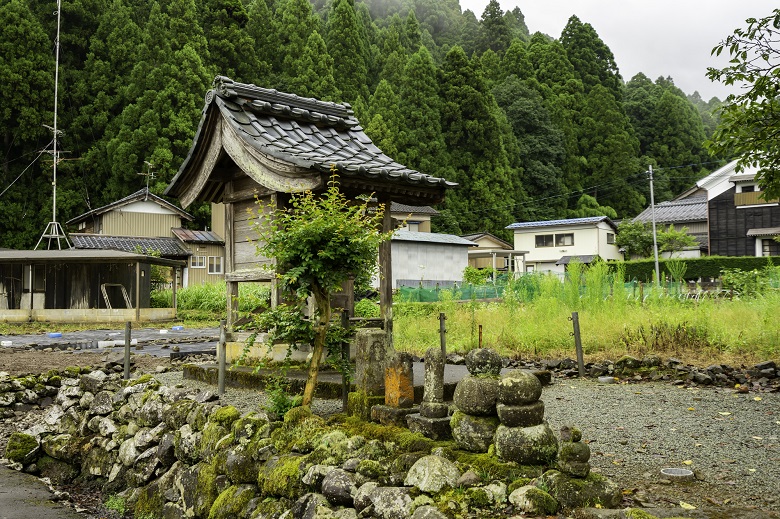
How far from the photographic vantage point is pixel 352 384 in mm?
7086

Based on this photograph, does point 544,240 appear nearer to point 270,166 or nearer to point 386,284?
point 386,284

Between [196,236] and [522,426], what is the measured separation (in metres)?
38.2

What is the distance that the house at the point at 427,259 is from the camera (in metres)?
38.4

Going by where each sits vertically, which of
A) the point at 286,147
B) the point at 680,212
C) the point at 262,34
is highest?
the point at 262,34

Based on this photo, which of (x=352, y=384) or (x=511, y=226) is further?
(x=511, y=226)

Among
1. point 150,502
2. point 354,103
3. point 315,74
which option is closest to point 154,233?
point 315,74

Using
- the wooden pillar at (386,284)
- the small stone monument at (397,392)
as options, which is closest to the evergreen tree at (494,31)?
the wooden pillar at (386,284)

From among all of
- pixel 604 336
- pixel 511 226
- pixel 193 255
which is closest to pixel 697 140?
pixel 511 226

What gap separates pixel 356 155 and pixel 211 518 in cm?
537

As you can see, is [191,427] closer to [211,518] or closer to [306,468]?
[211,518]

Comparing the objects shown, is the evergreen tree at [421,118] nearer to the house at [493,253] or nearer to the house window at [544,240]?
the house at [493,253]

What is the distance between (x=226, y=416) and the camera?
257 inches


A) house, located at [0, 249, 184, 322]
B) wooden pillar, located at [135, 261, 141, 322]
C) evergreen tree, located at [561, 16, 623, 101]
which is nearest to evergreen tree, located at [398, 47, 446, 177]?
evergreen tree, located at [561, 16, 623, 101]

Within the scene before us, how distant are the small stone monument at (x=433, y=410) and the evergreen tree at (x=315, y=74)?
45.7 m
